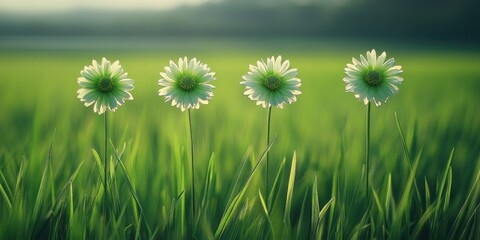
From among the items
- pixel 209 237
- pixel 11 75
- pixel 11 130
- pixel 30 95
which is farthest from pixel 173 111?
pixel 11 75

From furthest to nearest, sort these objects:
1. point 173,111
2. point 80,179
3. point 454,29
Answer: point 454,29
point 173,111
point 80,179

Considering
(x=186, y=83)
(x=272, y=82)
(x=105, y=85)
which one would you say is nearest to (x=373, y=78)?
(x=272, y=82)

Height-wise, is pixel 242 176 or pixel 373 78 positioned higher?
pixel 373 78

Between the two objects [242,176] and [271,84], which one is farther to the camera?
[242,176]

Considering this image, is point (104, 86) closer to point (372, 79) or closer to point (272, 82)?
point (272, 82)

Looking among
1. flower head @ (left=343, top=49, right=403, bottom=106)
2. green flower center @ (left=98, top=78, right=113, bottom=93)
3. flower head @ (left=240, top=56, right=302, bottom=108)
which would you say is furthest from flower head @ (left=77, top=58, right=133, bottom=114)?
flower head @ (left=343, top=49, right=403, bottom=106)

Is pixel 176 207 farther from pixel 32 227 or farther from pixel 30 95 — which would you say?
pixel 30 95

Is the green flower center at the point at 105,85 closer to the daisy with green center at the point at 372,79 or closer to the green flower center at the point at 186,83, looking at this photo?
the green flower center at the point at 186,83

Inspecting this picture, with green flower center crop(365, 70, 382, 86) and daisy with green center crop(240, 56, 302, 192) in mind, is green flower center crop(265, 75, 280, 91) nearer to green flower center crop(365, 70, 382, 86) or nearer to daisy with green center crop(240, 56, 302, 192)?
daisy with green center crop(240, 56, 302, 192)
